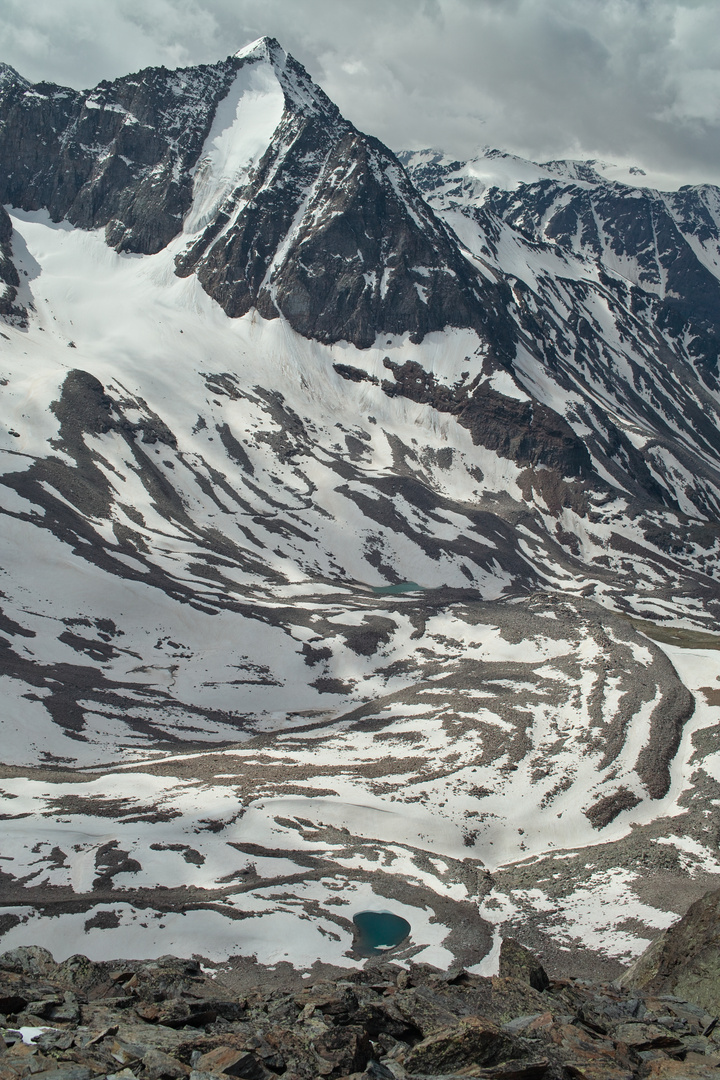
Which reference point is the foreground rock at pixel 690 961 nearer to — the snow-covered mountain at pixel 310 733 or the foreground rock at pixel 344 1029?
the foreground rock at pixel 344 1029

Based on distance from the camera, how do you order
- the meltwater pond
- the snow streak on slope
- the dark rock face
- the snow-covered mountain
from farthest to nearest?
1. the snow streak on slope
2. the snow-covered mountain
3. the meltwater pond
4. the dark rock face

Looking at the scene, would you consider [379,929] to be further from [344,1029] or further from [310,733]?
[310,733]

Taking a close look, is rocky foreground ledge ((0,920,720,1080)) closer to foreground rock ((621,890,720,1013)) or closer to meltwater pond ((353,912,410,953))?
foreground rock ((621,890,720,1013))

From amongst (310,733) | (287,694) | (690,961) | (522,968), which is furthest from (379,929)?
(287,694)

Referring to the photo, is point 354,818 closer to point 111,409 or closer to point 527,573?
point 527,573

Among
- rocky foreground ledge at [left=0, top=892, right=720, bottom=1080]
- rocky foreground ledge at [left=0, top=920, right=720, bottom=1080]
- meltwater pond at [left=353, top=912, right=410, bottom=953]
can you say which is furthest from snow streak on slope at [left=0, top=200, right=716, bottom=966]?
rocky foreground ledge at [left=0, top=920, right=720, bottom=1080]

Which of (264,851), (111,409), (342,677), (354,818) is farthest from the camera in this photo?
(111,409)

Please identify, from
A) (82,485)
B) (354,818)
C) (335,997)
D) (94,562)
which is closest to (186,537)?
(82,485)

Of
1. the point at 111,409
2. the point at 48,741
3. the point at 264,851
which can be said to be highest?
the point at 111,409
